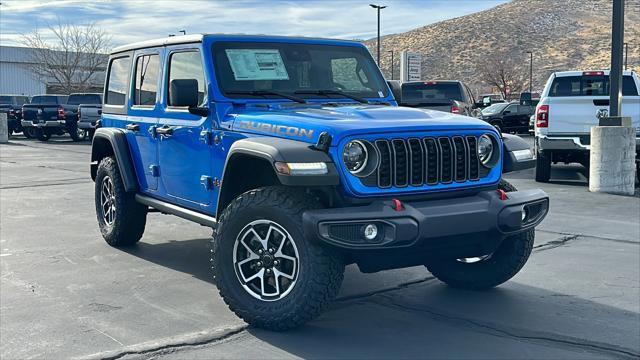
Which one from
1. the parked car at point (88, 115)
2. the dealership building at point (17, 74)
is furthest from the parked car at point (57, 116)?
the dealership building at point (17, 74)

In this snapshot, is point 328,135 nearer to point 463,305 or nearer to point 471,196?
point 471,196

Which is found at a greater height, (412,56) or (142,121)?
(412,56)

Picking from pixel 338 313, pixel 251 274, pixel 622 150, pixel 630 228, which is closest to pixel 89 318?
pixel 251 274

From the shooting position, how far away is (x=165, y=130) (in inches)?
237

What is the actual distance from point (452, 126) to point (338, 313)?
4.98 feet

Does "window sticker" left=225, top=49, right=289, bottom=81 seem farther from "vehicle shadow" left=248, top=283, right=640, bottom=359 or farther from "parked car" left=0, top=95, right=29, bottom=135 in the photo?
"parked car" left=0, top=95, right=29, bottom=135

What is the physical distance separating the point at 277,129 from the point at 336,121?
41 cm

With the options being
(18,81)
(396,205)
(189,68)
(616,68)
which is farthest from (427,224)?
(18,81)

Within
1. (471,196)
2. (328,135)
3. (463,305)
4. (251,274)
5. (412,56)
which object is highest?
(412,56)

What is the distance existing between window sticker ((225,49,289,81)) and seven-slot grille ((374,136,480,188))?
1584 millimetres

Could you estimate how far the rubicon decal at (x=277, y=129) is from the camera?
452cm

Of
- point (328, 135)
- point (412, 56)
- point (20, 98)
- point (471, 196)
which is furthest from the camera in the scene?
point (20, 98)

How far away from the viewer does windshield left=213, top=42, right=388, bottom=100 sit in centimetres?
559

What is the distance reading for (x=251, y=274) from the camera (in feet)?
15.5
